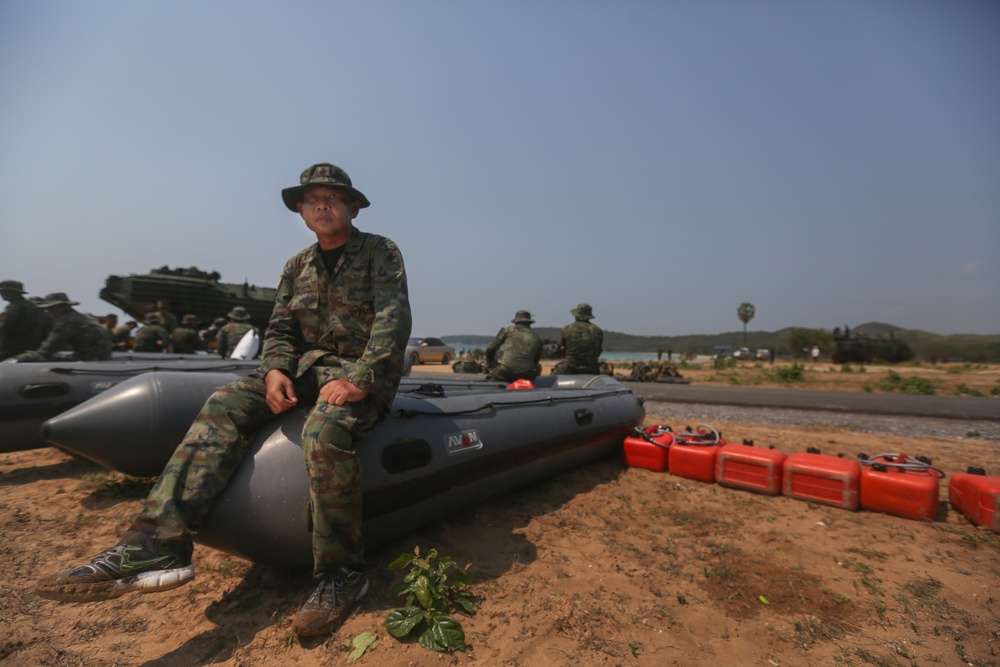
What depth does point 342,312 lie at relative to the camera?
10.1 feet

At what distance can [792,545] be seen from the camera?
372 centimetres

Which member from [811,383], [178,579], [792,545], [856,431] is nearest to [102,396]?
[178,579]

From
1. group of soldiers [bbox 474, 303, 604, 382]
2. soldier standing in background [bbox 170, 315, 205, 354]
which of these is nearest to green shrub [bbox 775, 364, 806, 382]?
group of soldiers [bbox 474, 303, 604, 382]

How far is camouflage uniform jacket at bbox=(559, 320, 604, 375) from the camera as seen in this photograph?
30.5 feet

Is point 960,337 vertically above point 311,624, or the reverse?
point 960,337

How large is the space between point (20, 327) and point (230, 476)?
7.54m

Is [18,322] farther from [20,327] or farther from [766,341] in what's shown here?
[766,341]

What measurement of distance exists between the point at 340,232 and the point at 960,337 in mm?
87341

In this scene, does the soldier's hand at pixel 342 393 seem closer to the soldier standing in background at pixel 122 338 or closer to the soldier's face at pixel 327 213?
the soldier's face at pixel 327 213

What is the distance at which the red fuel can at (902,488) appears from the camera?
13.4 ft

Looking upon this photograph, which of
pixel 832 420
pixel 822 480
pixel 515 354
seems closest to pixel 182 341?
pixel 515 354

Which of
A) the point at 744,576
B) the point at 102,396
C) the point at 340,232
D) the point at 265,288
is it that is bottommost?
the point at 744,576

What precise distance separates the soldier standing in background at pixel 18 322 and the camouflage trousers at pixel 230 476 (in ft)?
23.9

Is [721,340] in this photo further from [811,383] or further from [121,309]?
[121,309]
